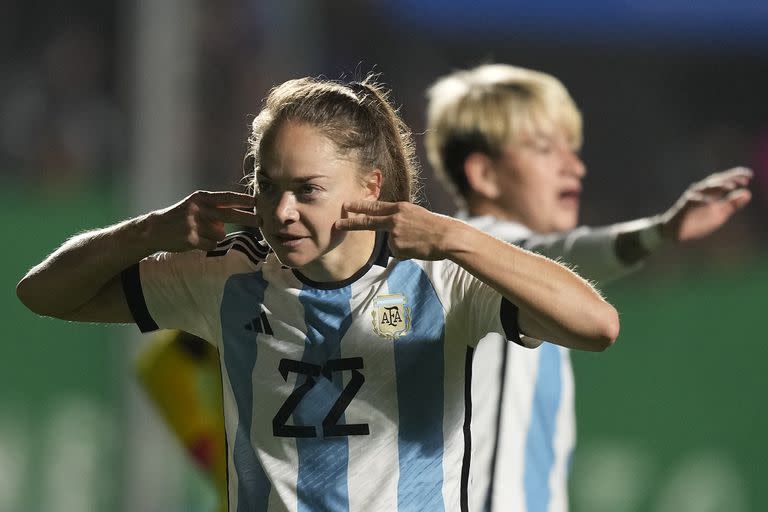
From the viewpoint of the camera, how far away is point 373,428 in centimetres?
235

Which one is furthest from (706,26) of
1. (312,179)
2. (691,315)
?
(312,179)

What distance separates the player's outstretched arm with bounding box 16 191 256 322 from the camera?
7.63 ft

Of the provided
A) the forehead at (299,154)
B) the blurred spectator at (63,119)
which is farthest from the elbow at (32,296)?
the blurred spectator at (63,119)

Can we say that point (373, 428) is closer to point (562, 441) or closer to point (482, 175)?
point (562, 441)

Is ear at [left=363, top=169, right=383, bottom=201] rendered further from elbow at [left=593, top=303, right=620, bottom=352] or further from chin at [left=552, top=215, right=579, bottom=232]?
chin at [left=552, top=215, right=579, bottom=232]

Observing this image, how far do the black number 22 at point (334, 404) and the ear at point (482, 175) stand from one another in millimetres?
1252

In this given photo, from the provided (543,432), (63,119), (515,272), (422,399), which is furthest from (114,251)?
(63,119)

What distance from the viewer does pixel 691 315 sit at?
18.5 ft

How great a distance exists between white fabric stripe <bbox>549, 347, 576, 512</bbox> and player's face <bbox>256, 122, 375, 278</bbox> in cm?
104

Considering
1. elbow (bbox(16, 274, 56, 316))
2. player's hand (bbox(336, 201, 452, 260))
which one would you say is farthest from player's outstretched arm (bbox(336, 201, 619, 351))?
elbow (bbox(16, 274, 56, 316))

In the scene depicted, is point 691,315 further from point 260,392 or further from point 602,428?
point 260,392

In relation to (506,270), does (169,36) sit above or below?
above

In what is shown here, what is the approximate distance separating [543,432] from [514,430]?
11 cm

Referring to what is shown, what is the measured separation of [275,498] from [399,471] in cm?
24
